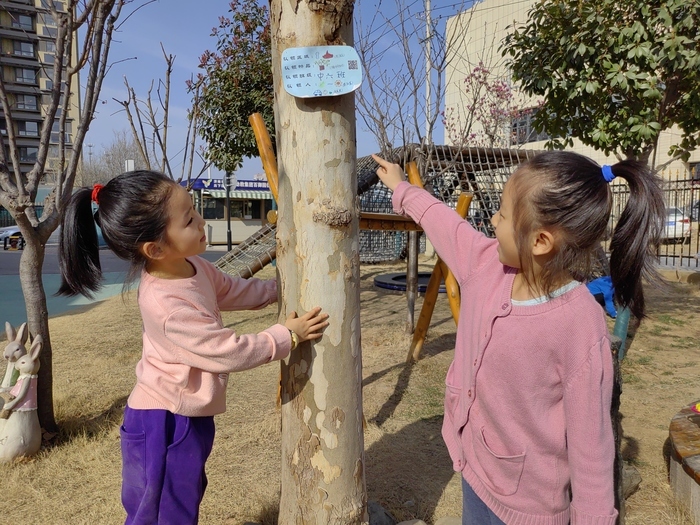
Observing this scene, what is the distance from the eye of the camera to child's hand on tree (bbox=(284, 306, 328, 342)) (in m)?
1.60

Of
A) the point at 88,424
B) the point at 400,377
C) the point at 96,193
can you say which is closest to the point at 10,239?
the point at 88,424

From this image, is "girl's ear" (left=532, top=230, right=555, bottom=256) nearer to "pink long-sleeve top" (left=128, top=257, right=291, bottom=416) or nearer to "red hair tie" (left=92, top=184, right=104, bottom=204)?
"pink long-sleeve top" (left=128, top=257, right=291, bottom=416)

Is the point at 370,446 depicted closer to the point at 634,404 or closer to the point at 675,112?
the point at 634,404

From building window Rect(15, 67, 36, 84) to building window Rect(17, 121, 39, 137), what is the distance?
2.79 meters

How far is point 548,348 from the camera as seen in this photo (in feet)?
4.07

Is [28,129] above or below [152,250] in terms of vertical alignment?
above

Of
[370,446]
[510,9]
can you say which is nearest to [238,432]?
[370,446]

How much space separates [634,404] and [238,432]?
264cm

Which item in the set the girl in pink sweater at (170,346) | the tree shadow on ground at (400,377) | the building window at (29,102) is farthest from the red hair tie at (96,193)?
the building window at (29,102)

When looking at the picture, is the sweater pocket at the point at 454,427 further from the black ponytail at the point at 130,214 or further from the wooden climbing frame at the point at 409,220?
the wooden climbing frame at the point at 409,220

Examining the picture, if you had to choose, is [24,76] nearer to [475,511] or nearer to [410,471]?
[410,471]

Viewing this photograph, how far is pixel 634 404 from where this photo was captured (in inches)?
147

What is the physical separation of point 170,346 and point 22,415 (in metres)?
1.83

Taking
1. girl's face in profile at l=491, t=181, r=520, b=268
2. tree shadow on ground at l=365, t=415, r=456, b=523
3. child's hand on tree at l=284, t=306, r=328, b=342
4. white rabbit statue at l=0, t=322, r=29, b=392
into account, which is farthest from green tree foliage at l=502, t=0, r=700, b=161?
white rabbit statue at l=0, t=322, r=29, b=392
